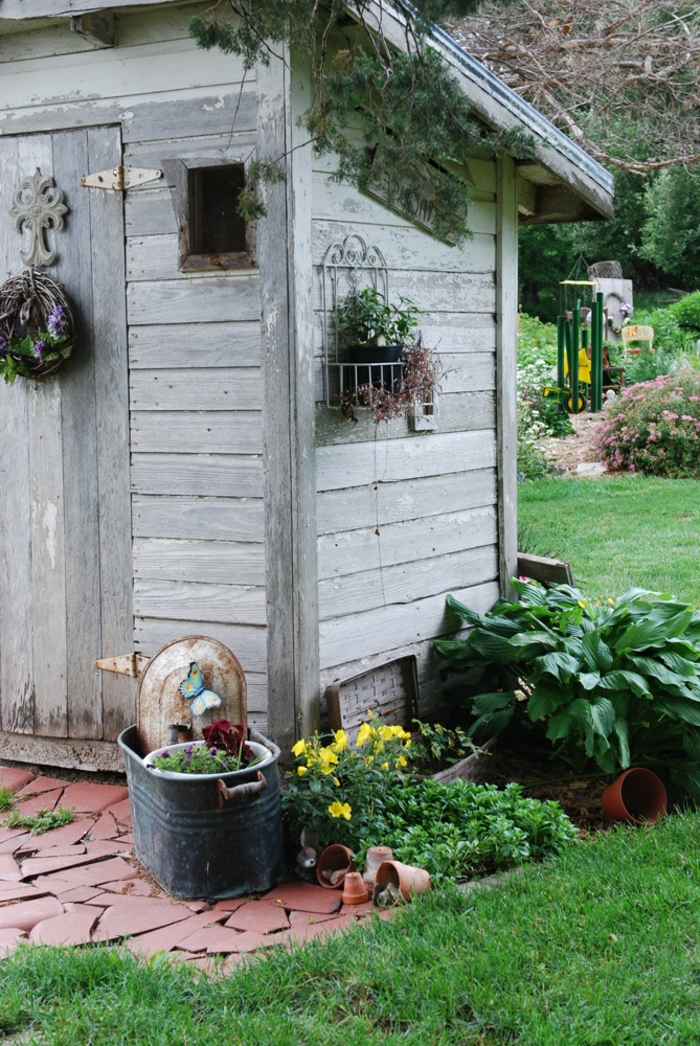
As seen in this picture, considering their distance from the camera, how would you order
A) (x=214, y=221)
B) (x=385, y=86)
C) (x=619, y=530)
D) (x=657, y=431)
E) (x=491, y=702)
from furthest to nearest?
(x=657, y=431), (x=619, y=530), (x=491, y=702), (x=214, y=221), (x=385, y=86)

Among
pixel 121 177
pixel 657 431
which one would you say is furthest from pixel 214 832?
pixel 657 431

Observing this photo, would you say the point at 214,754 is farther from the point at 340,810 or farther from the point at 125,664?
the point at 125,664

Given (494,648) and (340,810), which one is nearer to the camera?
(340,810)

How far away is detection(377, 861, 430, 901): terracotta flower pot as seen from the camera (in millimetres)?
3885

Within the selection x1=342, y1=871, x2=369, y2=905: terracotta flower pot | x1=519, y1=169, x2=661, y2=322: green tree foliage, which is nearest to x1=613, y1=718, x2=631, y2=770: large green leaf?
x1=342, y1=871, x2=369, y2=905: terracotta flower pot

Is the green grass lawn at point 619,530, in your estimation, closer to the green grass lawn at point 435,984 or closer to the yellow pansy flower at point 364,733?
the yellow pansy flower at point 364,733

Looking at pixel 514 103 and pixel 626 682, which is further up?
pixel 514 103

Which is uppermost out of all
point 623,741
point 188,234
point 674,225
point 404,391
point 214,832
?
point 674,225

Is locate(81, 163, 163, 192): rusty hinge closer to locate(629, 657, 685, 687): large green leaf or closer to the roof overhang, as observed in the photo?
the roof overhang

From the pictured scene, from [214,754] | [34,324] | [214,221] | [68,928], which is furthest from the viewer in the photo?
[34,324]

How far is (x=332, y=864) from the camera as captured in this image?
168 inches

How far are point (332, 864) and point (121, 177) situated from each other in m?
3.06

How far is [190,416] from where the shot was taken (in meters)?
4.92

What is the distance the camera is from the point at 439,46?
198 inches
